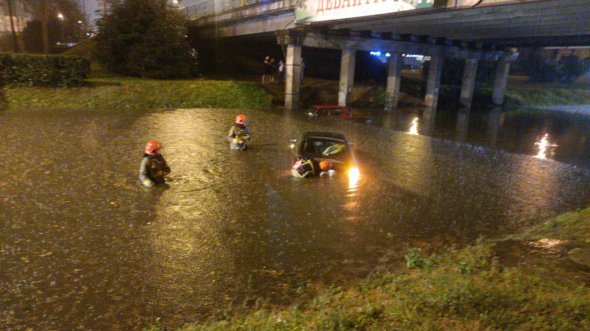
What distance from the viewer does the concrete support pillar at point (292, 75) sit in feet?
78.9

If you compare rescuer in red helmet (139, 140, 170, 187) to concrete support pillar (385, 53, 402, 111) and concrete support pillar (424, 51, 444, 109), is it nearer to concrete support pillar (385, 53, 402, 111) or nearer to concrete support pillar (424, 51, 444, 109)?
concrete support pillar (385, 53, 402, 111)

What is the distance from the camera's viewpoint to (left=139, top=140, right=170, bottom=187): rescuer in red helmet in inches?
360

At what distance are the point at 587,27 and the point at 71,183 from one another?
24.0m

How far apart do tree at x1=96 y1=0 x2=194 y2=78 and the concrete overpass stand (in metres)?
5.37

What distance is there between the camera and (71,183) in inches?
374

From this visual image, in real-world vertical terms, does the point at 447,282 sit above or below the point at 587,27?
below

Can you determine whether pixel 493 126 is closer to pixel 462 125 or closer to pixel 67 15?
pixel 462 125

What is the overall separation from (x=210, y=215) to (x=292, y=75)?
58.8 feet

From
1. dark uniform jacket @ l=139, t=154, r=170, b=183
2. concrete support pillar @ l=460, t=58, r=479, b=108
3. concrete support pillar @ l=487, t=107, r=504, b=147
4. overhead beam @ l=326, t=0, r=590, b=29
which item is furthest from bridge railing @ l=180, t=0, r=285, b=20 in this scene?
dark uniform jacket @ l=139, t=154, r=170, b=183

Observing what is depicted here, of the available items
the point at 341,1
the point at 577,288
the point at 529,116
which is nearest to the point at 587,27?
the point at 529,116

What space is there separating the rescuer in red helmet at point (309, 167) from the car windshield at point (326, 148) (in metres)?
0.22

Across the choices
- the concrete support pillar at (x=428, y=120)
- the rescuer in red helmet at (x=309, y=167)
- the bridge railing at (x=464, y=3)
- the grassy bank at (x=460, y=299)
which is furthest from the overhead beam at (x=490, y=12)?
the grassy bank at (x=460, y=299)

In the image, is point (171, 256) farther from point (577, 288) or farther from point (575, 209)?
point (575, 209)

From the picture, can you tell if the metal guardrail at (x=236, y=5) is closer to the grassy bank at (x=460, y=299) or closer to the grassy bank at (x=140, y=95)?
the grassy bank at (x=140, y=95)
